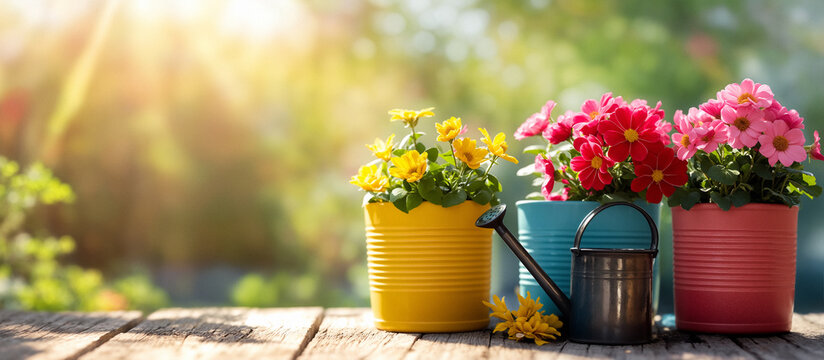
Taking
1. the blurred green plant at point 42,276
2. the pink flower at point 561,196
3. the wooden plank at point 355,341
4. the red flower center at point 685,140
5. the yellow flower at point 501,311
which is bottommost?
A: the blurred green plant at point 42,276

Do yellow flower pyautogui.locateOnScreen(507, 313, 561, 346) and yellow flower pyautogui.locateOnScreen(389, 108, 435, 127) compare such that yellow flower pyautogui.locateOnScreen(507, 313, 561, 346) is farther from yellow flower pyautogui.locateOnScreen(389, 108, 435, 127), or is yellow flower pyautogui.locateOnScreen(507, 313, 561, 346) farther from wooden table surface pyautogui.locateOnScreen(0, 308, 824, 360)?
yellow flower pyautogui.locateOnScreen(389, 108, 435, 127)

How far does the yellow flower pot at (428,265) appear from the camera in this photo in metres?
1.56

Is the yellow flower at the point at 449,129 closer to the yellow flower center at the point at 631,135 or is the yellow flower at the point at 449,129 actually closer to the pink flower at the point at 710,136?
the yellow flower center at the point at 631,135

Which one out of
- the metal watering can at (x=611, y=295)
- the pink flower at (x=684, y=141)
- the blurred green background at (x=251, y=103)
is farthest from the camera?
the blurred green background at (x=251, y=103)

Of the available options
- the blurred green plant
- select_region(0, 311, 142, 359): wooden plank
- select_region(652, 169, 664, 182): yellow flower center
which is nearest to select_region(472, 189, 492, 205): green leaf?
select_region(652, 169, 664, 182): yellow flower center

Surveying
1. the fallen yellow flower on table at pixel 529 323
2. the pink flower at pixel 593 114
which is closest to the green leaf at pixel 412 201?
the fallen yellow flower on table at pixel 529 323

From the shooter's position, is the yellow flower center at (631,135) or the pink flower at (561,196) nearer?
the yellow flower center at (631,135)

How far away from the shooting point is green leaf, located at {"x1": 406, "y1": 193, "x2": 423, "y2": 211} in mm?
1528

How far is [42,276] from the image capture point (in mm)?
4246

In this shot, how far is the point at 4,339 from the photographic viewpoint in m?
1.48

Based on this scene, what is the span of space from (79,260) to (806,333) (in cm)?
429

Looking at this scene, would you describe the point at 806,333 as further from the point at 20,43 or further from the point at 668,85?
the point at 20,43

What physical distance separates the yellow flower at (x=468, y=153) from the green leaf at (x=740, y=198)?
51 centimetres

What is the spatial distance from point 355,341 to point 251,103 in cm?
346
